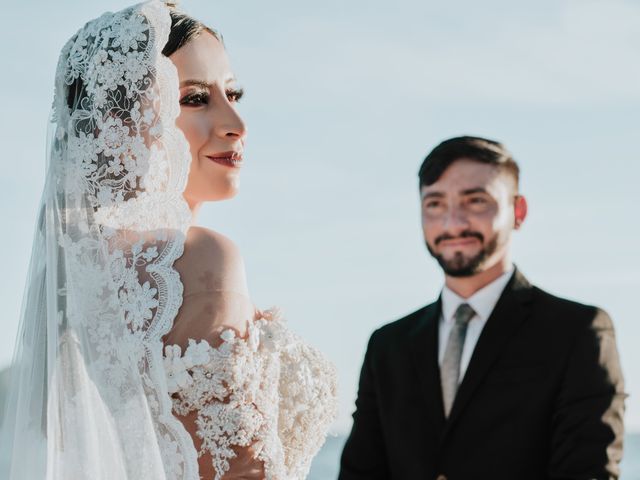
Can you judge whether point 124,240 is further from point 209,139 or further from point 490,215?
point 490,215

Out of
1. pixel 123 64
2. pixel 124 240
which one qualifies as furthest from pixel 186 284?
pixel 123 64

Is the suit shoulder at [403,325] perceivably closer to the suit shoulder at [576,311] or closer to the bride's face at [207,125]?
the suit shoulder at [576,311]

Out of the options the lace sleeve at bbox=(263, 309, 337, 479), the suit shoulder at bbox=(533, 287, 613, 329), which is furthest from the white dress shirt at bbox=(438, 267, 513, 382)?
the lace sleeve at bbox=(263, 309, 337, 479)

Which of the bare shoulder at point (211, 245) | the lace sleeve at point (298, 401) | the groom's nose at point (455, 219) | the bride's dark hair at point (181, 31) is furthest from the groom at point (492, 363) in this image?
the bride's dark hair at point (181, 31)

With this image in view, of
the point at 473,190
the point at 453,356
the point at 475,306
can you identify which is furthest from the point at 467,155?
the point at 453,356

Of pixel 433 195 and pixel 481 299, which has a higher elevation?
pixel 433 195

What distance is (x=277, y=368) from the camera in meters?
4.68

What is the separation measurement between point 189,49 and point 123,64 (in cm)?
35

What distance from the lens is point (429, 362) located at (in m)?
2.30

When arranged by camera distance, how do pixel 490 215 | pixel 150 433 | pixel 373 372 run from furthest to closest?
pixel 150 433, pixel 373 372, pixel 490 215

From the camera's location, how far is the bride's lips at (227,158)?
478cm

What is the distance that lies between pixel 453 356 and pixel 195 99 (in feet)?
9.15

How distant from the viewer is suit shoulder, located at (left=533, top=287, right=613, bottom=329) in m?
2.22

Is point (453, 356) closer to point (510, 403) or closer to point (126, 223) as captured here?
point (510, 403)
